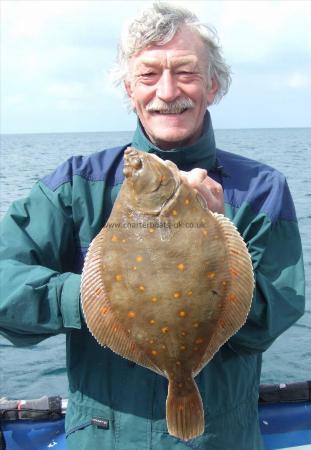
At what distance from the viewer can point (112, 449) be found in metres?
2.95

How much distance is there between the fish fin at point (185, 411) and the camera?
8.57ft

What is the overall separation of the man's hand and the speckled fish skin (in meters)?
0.05

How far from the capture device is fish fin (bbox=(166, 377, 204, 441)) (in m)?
2.61

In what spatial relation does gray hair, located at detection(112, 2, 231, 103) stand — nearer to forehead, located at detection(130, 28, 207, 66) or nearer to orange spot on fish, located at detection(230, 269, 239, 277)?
forehead, located at detection(130, 28, 207, 66)

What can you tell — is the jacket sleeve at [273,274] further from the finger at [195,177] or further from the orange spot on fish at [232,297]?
the finger at [195,177]

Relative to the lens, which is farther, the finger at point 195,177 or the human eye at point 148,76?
the human eye at point 148,76

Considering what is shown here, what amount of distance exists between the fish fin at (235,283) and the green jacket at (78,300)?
0.16 m

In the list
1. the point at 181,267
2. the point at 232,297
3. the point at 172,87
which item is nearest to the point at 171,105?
the point at 172,87

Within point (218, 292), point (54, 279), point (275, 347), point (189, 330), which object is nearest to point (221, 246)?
point (218, 292)

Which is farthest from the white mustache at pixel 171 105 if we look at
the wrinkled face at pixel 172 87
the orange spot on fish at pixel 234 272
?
the orange spot on fish at pixel 234 272

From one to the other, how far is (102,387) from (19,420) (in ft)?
5.53

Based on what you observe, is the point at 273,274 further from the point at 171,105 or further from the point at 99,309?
the point at 171,105

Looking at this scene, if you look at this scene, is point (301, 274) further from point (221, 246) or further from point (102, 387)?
point (102, 387)

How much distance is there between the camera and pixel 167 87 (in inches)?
118
